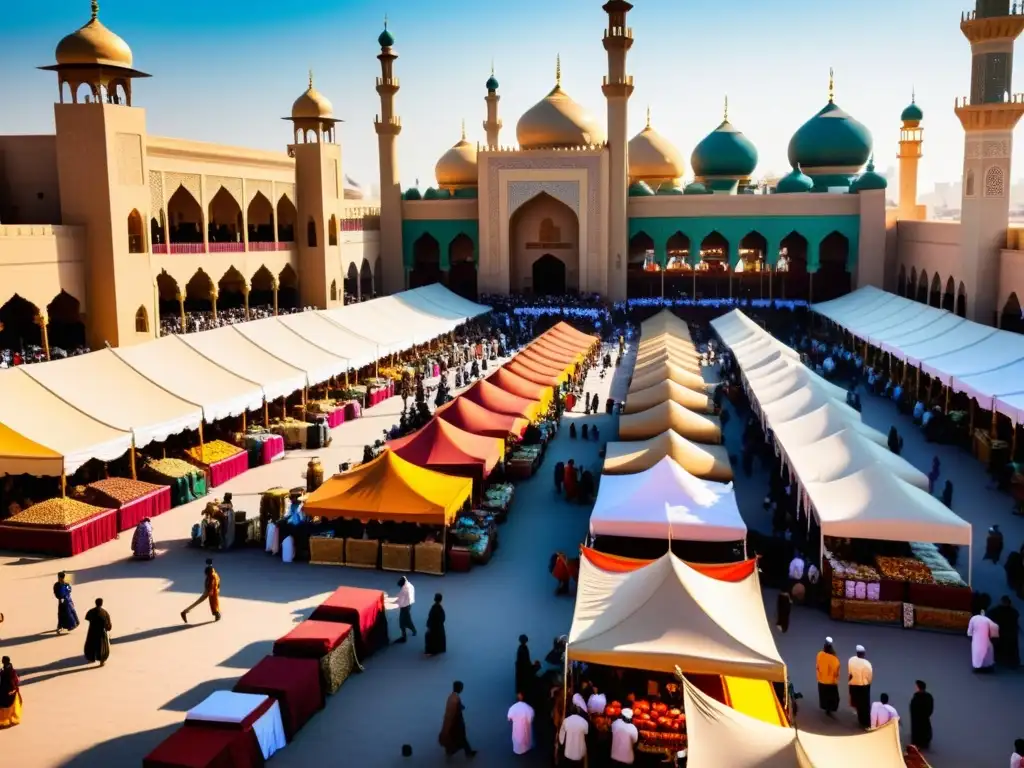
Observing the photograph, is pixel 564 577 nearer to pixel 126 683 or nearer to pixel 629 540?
pixel 629 540

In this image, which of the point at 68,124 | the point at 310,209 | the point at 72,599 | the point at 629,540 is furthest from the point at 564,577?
the point at 310,209

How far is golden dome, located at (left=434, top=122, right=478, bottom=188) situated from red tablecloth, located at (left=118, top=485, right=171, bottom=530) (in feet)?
91.1

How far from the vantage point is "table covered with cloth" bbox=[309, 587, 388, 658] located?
838 cm

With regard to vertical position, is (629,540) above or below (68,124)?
below

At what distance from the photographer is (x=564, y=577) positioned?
9938 mm

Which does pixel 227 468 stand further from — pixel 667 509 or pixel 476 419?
pixel 667 509

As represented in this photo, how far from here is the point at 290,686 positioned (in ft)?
23.6

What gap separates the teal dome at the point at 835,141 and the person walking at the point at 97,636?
32.1 metres

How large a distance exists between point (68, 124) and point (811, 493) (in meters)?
15.9

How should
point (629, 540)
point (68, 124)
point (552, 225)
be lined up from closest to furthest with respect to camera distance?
point (629, 540) < point (68, 124) < point (552, 225)

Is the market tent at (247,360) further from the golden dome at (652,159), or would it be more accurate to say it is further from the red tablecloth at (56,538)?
the golden dome at (652,159)

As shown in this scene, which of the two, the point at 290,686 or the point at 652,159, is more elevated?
the point at 652,159

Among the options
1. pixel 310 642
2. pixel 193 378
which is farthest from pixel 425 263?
pixel 310 642

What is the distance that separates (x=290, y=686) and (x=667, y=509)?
4.49 meters
